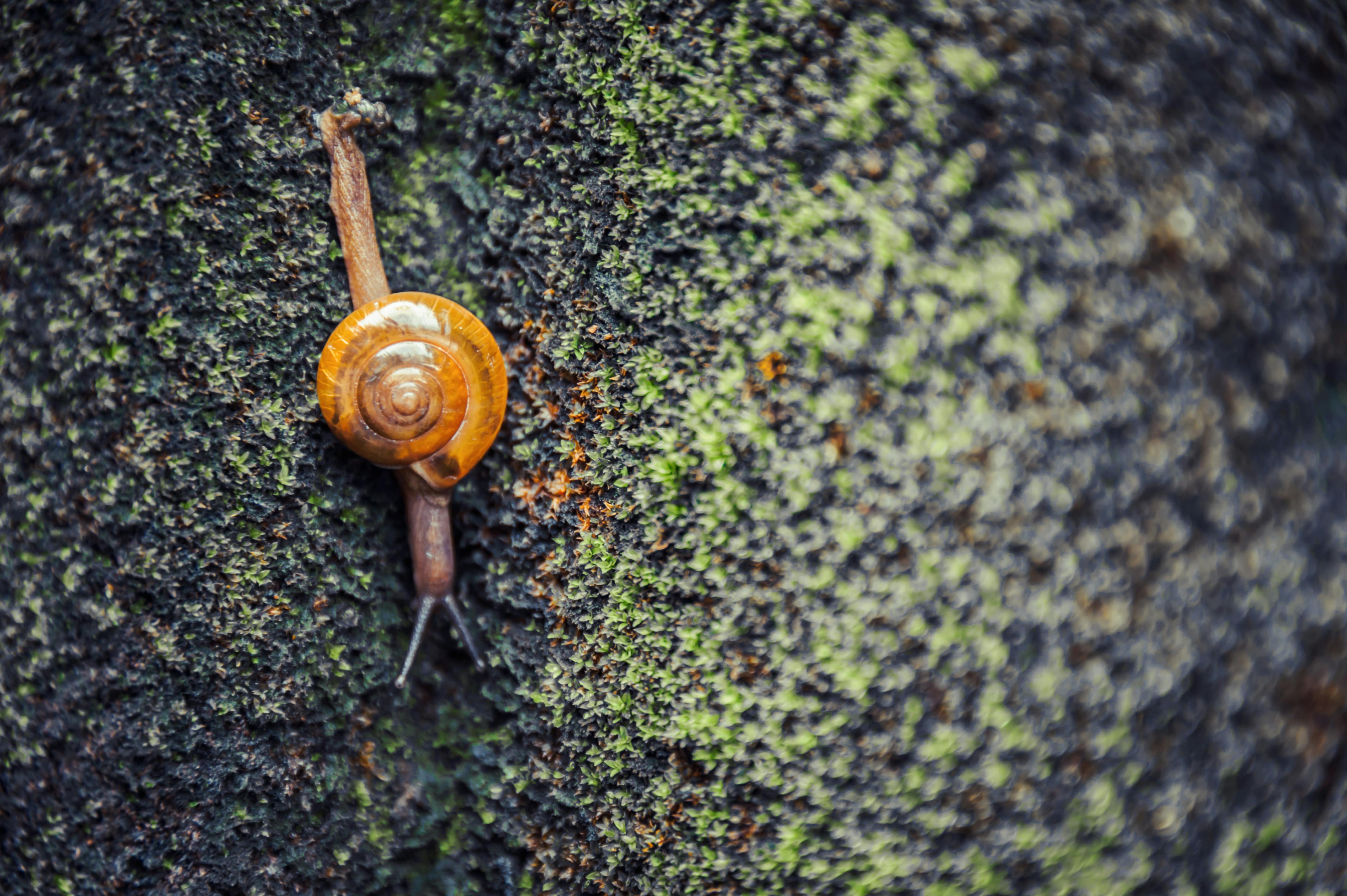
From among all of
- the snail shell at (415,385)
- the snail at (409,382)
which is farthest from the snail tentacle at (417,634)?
the snail shell at (415,385)

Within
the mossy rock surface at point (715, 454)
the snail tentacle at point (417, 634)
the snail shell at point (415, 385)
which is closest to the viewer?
the mossy rock surface at point (715, 454)

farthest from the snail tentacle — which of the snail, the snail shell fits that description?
the snail shell

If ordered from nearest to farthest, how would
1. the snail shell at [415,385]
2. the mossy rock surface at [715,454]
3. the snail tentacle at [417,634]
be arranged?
the mossy rock surface at [715,454]
the snail shell at [415,385]
the snail tentacle at [417,634]

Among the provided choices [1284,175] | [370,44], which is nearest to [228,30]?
[370,44]

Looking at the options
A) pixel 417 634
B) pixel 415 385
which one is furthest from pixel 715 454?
pixel 417 634

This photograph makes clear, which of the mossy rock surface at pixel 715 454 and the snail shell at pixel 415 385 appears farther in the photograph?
the snail shell at pixel 415 385

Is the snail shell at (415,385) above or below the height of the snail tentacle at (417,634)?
above

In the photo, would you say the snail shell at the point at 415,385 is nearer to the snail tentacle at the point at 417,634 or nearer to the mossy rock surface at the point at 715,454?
the mossy rock surface at the point at 715,454

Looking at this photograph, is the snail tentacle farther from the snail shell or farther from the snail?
the snail shell
